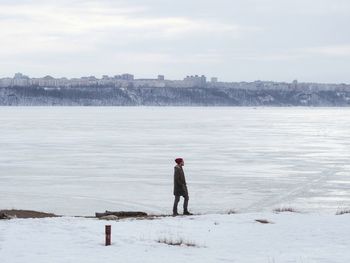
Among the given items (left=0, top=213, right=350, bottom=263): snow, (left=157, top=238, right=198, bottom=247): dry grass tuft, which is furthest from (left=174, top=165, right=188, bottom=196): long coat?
(left=157, top=238, right=198, bottom=247): dry grass tuft

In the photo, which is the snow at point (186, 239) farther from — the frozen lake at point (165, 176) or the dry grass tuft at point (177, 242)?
the frozen lake at point (165, 176)

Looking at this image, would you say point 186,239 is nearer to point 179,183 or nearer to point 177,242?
point 177,242

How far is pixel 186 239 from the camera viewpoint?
14234 mm

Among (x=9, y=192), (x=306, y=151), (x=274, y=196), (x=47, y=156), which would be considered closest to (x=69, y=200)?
(x=9, y=192)

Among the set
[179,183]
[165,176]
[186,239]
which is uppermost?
[179,183]

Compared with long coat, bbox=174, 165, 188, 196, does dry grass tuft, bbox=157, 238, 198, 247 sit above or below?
below

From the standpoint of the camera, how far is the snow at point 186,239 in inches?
484

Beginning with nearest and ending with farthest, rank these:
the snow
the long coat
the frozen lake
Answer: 1. the snow
2. the long coat
3. the frozen lake

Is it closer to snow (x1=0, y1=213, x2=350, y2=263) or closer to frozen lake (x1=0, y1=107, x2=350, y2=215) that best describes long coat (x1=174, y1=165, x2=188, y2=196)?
snow (x1=0, y1=213, x2=350, y2=263)

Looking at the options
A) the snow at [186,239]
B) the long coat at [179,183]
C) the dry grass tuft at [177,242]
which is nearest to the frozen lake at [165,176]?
the long coat at [179,183]

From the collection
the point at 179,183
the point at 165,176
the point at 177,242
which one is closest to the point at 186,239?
the point at 177,242

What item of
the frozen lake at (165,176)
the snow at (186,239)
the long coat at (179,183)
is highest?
the long coat at (179,183)

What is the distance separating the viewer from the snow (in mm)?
12281

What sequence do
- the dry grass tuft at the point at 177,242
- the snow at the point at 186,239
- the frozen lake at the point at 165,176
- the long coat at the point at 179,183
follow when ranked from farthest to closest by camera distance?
the frozen lake at the point at 165,176 < the long coat at the point at 179,183 < the dry grass tuft at the point at 177,242 < the snow at the point at 186,239
